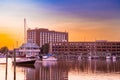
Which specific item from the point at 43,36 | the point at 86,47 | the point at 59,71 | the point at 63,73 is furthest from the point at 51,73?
the point at 43,36

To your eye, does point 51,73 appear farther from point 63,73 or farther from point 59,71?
point 59,71

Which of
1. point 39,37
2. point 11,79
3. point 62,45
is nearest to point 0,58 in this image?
point 11,79

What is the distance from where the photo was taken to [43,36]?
16025 centimetres

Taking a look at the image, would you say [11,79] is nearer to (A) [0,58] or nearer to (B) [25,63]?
(B) [25,63]

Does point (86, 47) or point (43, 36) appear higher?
point (43, 36)

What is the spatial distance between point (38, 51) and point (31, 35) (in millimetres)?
43196

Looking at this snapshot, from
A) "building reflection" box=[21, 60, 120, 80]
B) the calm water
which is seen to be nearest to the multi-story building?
"building reflection" box=[21, 60, 120, 80]

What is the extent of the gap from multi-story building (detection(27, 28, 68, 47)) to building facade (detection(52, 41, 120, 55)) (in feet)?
102

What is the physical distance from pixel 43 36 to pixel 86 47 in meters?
35.3

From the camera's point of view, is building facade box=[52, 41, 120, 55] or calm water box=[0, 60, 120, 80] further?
building facade box=[52, 41, 120, 55]

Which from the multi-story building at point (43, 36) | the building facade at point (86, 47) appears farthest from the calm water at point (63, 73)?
the multi-story building at point (43, 36)

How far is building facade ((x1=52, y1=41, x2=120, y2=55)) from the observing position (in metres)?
127

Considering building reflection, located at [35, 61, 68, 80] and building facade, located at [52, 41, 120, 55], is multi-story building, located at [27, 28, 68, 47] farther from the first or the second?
building reflection, located at [35, 61, 68, 80]

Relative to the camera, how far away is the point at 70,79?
28750 millimetres
